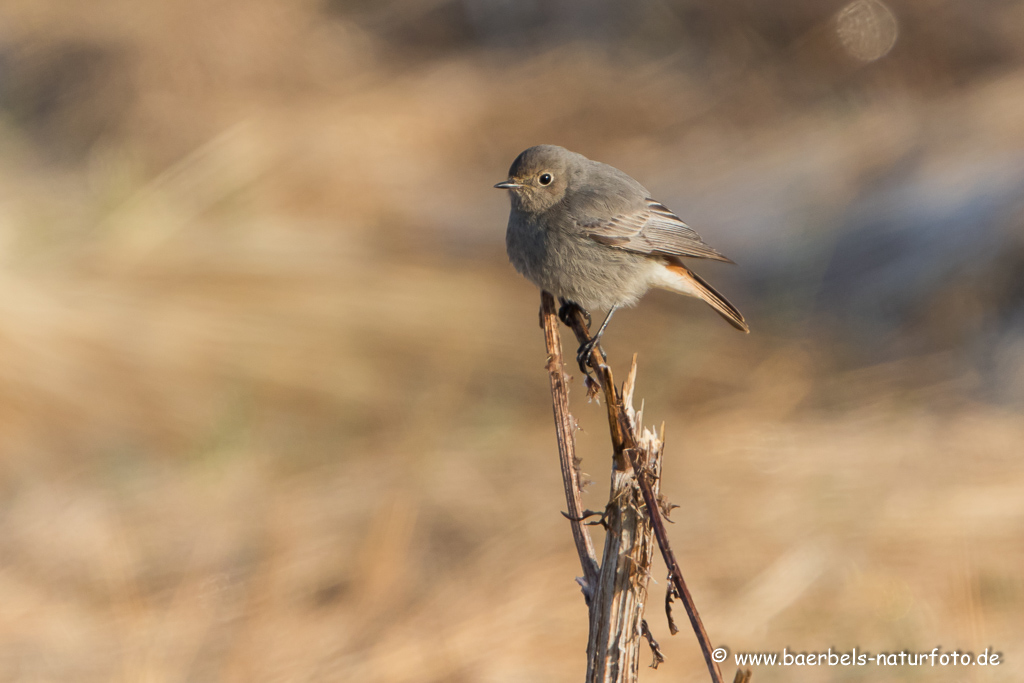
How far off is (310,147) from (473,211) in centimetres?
186

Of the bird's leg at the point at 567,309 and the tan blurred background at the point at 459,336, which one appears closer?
the bird's leg at the point at 567,309

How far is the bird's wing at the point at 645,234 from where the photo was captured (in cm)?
356

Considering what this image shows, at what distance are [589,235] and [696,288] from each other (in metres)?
0.63

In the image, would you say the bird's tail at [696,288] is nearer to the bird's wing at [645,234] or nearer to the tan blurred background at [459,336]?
the bird's wing at [645,234]

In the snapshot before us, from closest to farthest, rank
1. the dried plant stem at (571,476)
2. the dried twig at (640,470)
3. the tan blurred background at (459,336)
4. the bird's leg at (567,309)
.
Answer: the dried twig at (640,470) < the dried plant stem at (571,476) < the bird's leg at (567,309) < the tan blurred background at (459,336)

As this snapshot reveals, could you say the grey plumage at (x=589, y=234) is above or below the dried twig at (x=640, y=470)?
above

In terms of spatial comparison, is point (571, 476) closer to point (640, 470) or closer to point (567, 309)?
point (640, 470)

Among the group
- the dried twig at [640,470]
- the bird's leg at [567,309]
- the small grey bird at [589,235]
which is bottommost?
the dried twig at [640,470]

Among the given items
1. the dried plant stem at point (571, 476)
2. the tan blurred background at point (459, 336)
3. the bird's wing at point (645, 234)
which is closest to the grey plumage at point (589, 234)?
the bird's wing at point (645, 234)

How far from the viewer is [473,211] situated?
9.05 metres

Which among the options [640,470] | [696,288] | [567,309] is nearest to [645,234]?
[696,288]

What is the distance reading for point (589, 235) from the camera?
3.54m

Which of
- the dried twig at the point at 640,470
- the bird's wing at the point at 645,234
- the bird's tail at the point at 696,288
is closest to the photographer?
the dried twig at the point at 640,470

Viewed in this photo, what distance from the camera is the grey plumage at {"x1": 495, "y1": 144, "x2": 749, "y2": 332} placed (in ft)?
11.3
